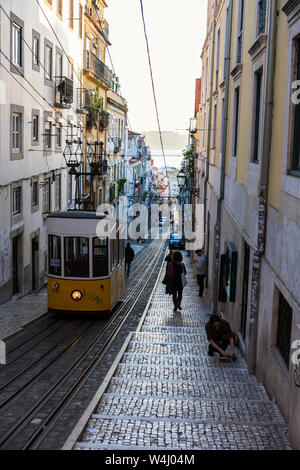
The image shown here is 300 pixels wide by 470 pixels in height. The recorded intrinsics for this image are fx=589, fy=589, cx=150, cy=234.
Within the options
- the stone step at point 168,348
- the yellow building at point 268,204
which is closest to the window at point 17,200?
the yellow building at point 268,204

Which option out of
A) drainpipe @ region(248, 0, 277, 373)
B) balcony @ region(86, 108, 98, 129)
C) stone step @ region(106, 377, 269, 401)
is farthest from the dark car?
stone step @ region(106, 377, 269, 401)

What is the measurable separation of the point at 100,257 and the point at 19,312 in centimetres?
338

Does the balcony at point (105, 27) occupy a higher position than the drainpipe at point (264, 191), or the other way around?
the balcony at point (105, 27)

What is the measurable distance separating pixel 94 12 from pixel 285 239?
30281 millimetres

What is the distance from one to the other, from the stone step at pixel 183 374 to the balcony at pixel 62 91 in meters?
17.3

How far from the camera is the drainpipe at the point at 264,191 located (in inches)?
328

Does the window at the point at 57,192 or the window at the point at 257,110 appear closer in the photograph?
the window at the point at 257,110

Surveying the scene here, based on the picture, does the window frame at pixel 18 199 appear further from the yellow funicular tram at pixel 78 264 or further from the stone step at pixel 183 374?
the stone step at pixel 183 374

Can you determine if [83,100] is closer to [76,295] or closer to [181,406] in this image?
[76,295]

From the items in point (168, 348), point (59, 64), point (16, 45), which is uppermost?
point (59, 64)

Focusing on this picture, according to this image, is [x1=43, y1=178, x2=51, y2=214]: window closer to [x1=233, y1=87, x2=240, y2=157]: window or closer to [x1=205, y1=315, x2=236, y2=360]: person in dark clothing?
[x1=233, y1=87, x2=240, y2=157]: window

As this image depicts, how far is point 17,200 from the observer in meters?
19.2

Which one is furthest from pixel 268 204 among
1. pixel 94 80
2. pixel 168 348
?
pixel 94 80

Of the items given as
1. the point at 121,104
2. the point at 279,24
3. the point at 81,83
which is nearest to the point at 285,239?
the point at 279,24
